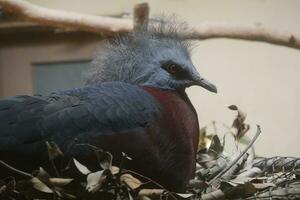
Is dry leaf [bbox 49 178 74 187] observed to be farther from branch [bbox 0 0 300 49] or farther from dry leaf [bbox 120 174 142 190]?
branch [bbox 0 0 300 49]

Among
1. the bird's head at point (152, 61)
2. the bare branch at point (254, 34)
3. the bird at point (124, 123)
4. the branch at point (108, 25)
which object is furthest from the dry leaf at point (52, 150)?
A: the bare branch at point (254, 34)

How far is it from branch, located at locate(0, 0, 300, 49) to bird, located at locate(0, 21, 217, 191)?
361mm

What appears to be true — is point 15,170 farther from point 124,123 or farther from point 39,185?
point 124,123

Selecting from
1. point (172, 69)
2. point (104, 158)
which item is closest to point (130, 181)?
point (104, 158)

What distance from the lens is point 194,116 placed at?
895 mm

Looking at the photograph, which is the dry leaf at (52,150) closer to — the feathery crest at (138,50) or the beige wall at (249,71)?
the feathery crest at (138,50)

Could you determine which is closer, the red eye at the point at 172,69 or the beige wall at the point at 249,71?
the red eye at the point at 172,69

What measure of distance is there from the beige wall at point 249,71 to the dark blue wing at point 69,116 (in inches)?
33.7

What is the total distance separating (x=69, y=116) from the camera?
791 millimetres

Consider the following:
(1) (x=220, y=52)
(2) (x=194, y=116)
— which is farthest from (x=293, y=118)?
(2) (x=194, y=116)

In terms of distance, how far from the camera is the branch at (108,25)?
1.35 metres

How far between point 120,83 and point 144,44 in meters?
0.10

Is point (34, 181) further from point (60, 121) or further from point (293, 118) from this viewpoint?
point (293, 118)

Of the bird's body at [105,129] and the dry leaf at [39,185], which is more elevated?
the bird's body at [105,129]
